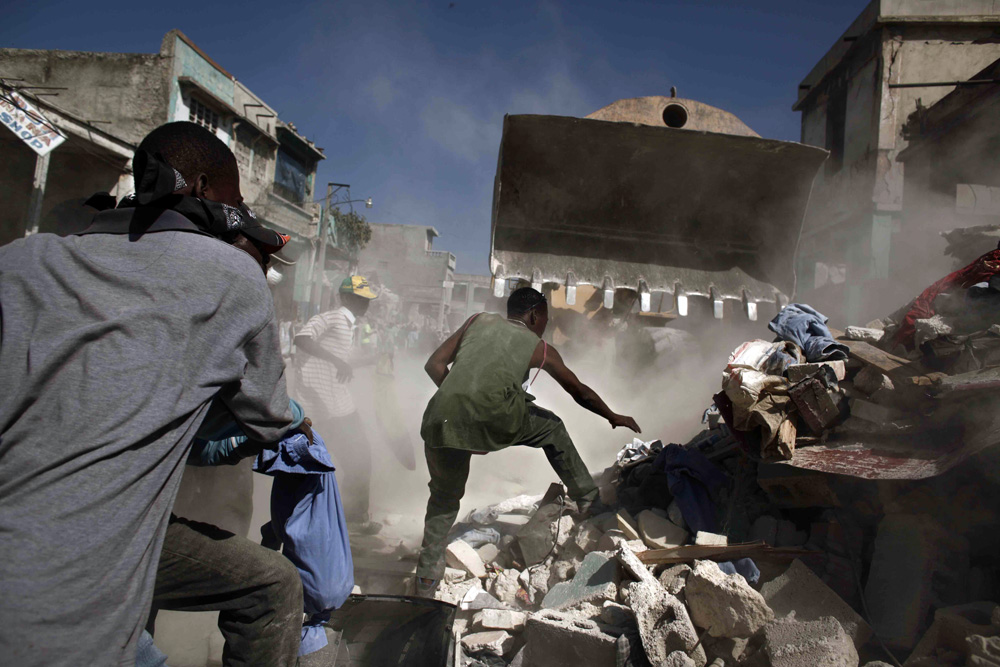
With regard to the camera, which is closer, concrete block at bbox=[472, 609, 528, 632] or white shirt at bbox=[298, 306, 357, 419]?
concrete block at bbox=[472, 609, 528, 632]

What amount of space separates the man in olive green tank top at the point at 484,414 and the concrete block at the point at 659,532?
0.40 meters

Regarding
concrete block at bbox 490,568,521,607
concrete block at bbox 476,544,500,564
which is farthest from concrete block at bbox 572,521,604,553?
concrete block at bbox 476,544,500,564

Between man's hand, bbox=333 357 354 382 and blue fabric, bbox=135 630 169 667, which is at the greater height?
man's hand, bbox=333 357 354 382

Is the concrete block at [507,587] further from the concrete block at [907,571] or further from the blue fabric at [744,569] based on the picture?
the concrete block at [907,571]

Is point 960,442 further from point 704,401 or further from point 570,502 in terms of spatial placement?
point 704,401

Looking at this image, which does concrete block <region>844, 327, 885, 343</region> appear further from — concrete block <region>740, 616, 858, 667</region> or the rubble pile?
concrete block <region>740, 616, 858, 667</region>

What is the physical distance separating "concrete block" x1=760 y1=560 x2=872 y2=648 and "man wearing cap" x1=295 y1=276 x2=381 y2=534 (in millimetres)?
2609

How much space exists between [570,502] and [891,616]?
152 centimetres

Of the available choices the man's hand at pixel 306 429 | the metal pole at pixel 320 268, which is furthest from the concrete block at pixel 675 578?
the metal pole at pixel 320 268

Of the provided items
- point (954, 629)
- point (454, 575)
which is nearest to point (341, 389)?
point (454, 575)

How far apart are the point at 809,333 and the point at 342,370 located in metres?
3.02

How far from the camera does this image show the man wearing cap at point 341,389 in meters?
3.83

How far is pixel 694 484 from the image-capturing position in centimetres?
290

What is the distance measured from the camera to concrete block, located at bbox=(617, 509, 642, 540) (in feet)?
8.80
